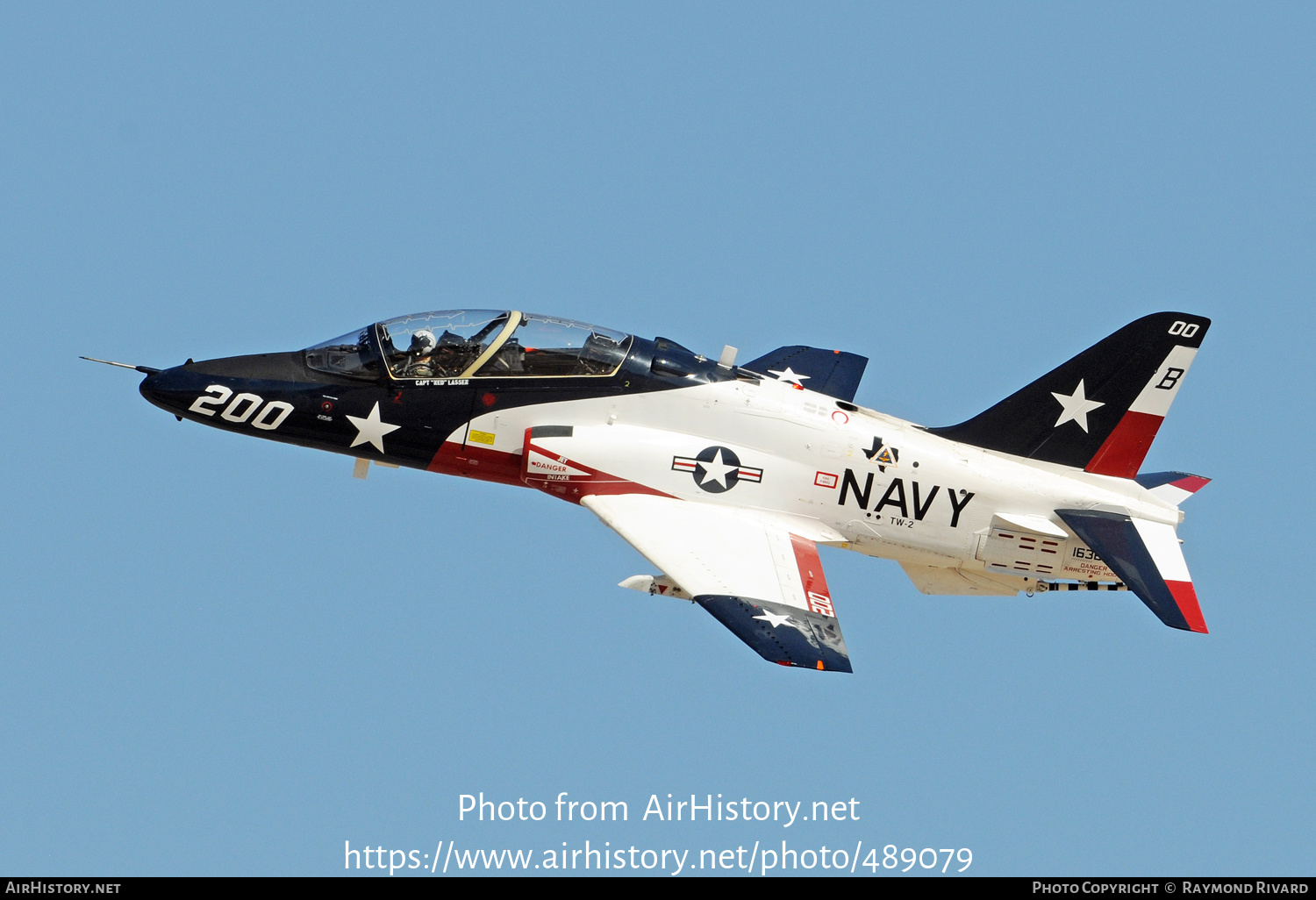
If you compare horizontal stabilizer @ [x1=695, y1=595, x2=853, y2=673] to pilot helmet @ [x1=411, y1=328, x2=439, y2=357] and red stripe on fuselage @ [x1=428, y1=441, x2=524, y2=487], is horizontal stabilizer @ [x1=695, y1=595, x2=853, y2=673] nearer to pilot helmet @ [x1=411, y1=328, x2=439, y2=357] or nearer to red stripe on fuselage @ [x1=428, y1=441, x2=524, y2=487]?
red stripe on fuselage @ [x1=428, y1=441, x2=524, y2=487]

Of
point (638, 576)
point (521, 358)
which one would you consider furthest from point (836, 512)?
point (521, 358)

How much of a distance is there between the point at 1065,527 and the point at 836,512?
2562mm

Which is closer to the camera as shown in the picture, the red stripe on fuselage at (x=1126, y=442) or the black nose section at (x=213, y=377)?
the black nose section at (x=213, y=377)

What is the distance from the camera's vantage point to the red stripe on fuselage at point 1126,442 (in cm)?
1847

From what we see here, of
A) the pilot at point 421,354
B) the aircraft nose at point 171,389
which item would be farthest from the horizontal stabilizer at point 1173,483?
the aircraft nose at point 171,389

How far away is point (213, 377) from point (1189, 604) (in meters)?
10.8

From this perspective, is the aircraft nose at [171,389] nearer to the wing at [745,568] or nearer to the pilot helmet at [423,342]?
the pilot helmet at [423,342]

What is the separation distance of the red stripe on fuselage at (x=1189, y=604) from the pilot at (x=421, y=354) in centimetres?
829

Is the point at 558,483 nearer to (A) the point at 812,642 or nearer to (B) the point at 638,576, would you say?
(B) the point at 638,576

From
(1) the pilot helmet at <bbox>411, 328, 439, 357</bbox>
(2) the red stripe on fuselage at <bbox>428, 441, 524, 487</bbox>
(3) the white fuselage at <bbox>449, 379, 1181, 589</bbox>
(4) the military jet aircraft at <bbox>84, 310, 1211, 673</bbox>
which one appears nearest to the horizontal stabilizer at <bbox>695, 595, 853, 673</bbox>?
(4) the military jet aircraft at <bbox>84, 310, 1211, 673</bbox>

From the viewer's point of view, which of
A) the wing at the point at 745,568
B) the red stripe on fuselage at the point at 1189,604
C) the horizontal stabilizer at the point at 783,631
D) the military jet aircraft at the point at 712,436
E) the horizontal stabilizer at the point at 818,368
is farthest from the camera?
the horizontal stabilizer at the point at 818,368
